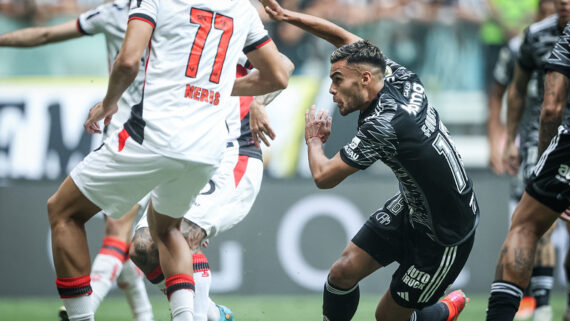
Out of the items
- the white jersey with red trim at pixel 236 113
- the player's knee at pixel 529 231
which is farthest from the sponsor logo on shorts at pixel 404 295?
the white jersey with red trim at pixel 236 113

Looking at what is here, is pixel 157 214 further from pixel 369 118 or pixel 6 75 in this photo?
pixel 6 75

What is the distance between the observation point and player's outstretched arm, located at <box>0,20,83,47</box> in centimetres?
534

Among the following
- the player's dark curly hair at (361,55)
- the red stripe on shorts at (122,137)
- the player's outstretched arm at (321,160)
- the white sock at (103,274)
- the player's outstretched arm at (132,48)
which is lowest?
the white sock at (103,274)

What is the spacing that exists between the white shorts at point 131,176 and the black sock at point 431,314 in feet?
5.49

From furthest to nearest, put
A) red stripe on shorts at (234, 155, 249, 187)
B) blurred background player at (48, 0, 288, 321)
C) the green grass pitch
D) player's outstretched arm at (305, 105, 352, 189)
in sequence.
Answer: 1. the green grass pitch
2. red stripe on shorts at (234, 155, 249, 187)
3. player's outstretched arm at (305, 105, 352, 189)
4. blurred background player at (48, 0, 288, 321)

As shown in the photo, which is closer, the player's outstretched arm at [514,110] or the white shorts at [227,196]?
the white shorts at [227,196]

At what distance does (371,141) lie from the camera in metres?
4.15

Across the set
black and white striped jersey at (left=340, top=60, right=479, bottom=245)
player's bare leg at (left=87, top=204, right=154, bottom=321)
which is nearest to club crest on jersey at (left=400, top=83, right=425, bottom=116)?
black and white striped jersey at (left=340, top=60, right=479, bottom=245)

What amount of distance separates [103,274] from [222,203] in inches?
41.8

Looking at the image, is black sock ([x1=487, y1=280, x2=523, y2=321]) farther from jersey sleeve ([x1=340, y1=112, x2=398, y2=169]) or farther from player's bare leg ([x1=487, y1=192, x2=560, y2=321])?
jersey sleeve ([x1=340, y1=112, x2=398, y2=169])

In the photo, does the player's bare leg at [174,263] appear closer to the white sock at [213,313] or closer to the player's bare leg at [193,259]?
the player's bare leg at [193,259]

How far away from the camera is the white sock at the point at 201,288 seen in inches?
180

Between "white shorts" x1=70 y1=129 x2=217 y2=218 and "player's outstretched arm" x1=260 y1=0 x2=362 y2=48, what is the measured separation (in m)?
1.14

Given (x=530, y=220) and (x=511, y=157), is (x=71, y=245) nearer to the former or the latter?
(x=530, y=220)
